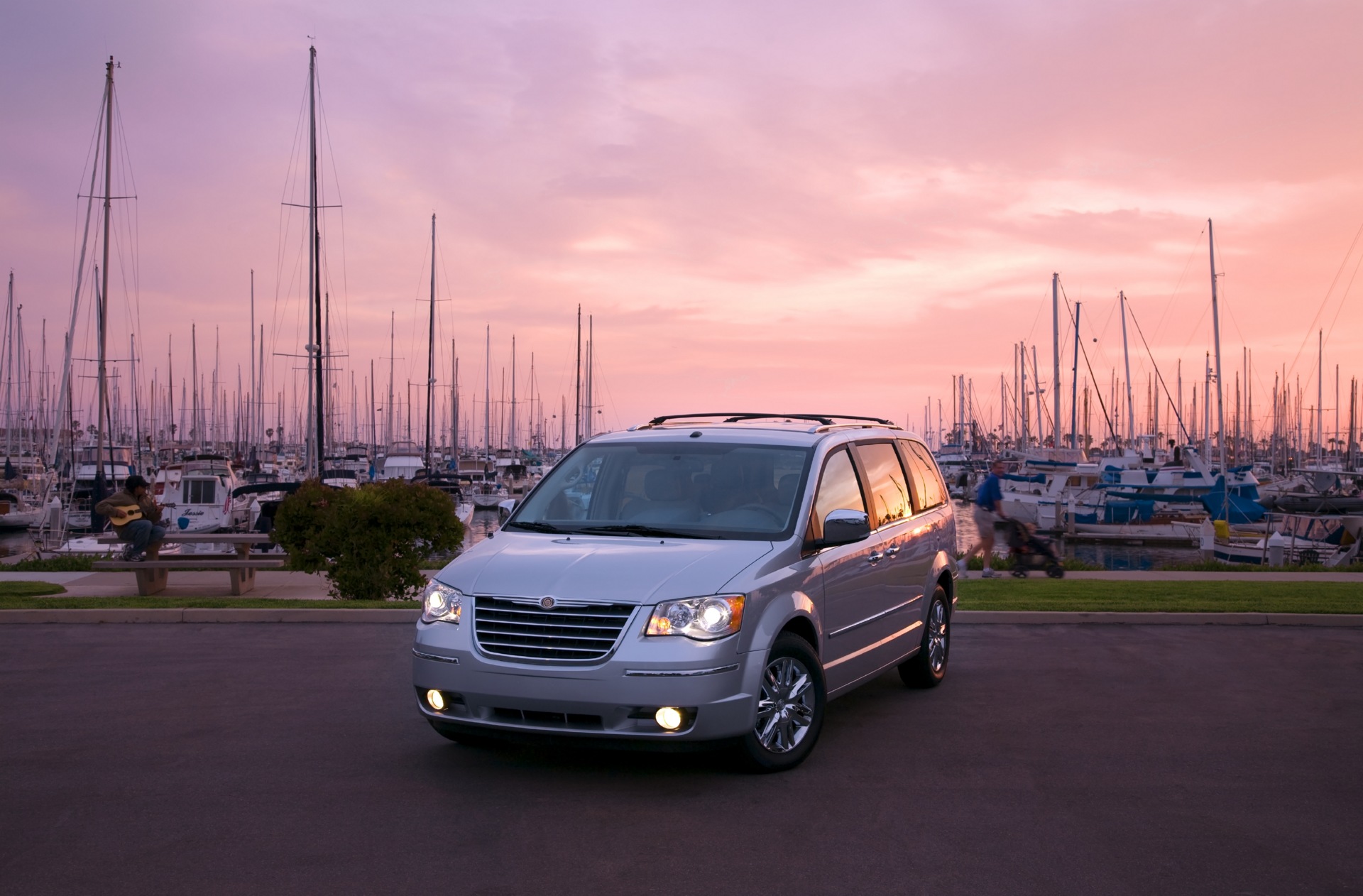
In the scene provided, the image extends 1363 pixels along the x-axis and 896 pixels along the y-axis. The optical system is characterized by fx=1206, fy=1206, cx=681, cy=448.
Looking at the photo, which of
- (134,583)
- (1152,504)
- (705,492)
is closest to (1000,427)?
(1152,504)

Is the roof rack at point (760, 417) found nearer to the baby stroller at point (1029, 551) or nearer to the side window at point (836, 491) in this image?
the side window at point (836, 491)

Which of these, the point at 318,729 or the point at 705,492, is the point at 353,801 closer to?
the point at 318,729

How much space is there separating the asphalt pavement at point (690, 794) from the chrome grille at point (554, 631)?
75 cm

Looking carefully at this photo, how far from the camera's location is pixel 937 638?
961 cm

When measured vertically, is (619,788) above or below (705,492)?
below

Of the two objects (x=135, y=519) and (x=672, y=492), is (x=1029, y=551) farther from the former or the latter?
(x=135, y=519)

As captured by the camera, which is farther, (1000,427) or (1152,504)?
(1000,427)

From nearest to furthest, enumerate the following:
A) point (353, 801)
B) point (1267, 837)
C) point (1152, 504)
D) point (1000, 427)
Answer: point (1267, 837)
point (353, 801)
point (1152, 504)
point (1000, 427)

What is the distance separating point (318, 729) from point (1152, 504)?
48.2 meters

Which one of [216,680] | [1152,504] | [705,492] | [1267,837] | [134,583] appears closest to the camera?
[1267,837]

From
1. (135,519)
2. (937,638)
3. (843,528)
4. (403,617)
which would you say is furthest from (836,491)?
(135,519)

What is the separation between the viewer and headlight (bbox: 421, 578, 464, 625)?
678cm

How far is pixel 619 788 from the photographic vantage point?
6504mm

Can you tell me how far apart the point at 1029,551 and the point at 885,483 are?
9884 mm
